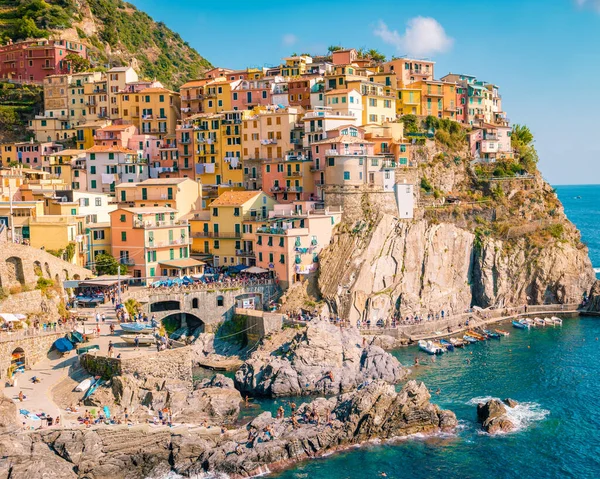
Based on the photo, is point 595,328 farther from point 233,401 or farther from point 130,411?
point 130,411

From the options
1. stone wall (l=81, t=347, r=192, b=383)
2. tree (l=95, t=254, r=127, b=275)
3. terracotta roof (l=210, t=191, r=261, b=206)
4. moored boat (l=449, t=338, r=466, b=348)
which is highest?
terracotta roof (l=210, t=191, r=261, b=206)

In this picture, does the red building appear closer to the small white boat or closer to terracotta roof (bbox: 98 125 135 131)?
terracotta roof (bbox: 98 125 135 131)

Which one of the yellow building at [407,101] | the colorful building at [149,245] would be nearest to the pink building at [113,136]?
the colorful building at [149,245]

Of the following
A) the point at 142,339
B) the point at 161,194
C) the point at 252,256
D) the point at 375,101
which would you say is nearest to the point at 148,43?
the point at 375,101

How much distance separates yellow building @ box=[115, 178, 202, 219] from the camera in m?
80.9

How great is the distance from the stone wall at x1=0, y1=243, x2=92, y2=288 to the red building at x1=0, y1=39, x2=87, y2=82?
186ft

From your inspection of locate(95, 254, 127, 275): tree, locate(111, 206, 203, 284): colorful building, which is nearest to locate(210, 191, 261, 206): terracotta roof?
locate(111, 206, 203, 284): colorful building

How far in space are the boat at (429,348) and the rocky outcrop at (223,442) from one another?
16.9 metres

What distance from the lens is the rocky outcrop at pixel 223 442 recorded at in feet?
143

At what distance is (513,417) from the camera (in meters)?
51.9

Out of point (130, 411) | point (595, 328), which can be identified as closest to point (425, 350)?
point (595, 328)

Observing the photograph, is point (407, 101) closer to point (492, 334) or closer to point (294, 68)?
point (294, 68)

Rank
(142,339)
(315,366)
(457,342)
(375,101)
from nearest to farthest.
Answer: (142,339)
(315,366)
(457,342)
(375,101)

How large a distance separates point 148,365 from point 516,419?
23597 mm
